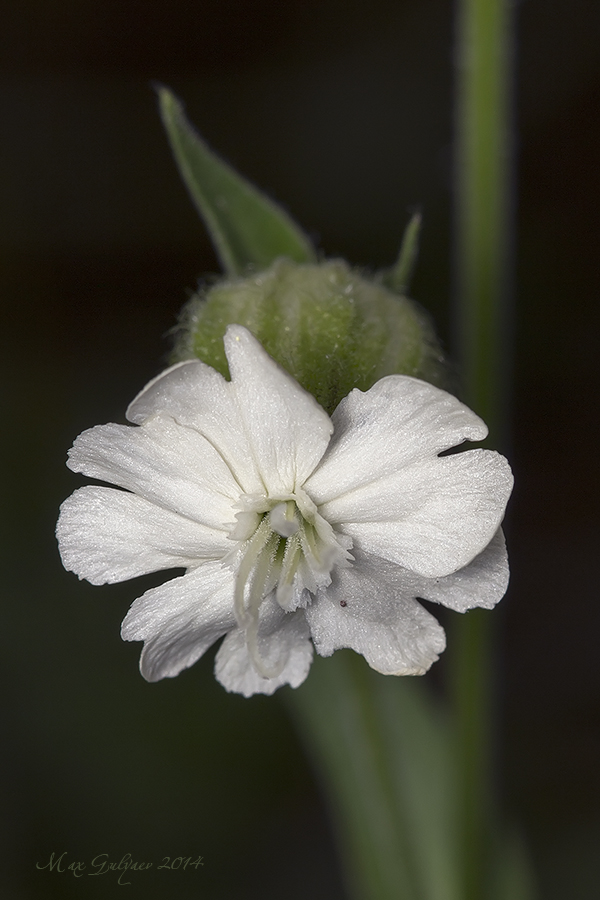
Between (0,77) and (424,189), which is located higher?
(0,77)

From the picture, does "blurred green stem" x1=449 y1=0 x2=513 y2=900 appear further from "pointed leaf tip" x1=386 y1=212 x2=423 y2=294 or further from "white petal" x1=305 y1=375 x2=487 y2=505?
"white petal" x1=305 y1=375 x2=487 y2=505

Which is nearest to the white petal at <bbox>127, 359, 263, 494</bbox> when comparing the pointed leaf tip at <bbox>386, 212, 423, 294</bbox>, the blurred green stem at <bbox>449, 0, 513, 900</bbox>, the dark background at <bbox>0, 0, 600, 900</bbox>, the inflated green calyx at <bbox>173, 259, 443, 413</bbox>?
the inflated green calyx at <bbox>173, 259, 443, 413</bbox>

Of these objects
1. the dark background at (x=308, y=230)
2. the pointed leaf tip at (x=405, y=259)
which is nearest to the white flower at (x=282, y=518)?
the pointed leaf tip at (x=405, y=259)

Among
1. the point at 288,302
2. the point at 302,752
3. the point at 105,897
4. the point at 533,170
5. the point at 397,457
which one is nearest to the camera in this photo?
the point at 397,457

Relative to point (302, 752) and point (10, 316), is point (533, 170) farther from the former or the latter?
point (302, 752)

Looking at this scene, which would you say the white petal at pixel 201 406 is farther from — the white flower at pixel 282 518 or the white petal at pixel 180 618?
the white petal at pixel 180 618

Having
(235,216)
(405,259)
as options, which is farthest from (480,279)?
(235,216)

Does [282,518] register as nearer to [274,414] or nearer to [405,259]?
[274,414]

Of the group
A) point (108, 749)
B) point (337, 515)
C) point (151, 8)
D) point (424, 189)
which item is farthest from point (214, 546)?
point (151, 8)
